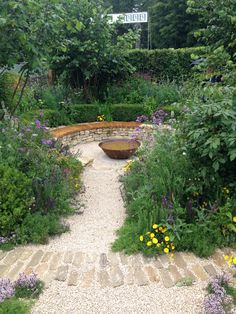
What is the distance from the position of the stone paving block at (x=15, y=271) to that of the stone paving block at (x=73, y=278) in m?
0.45

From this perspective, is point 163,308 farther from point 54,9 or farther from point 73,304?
point 54,9

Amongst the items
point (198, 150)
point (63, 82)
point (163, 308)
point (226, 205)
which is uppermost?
point (63, 82)

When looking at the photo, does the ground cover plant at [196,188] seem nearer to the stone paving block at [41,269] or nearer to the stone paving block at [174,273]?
the stone paving block at [174,273]

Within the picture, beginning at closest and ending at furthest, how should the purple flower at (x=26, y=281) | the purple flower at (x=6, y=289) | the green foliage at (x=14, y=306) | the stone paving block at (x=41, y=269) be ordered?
the green foliage at (x=14, y=306)
the purple flower at (x=6, y=289)
the purple flower at (x=26, y=281)
the stone paving block at (x=41, y=269)

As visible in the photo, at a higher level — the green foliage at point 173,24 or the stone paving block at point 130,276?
the green foliage at point 173,24

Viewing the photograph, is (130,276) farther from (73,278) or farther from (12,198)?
(12,198)

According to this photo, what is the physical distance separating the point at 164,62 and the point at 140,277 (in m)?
8.35

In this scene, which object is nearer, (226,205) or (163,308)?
(163,308)

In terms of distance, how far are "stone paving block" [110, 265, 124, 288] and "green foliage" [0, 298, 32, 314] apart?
→ 666 millimetres

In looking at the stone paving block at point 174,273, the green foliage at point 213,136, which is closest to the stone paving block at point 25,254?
the stone paving block at point 174,273

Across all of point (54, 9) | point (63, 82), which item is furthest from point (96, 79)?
point (54, 9)

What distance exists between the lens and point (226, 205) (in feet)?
10.2

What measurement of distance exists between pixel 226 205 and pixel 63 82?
7.23 meters

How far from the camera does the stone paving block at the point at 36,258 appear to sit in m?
2.84
